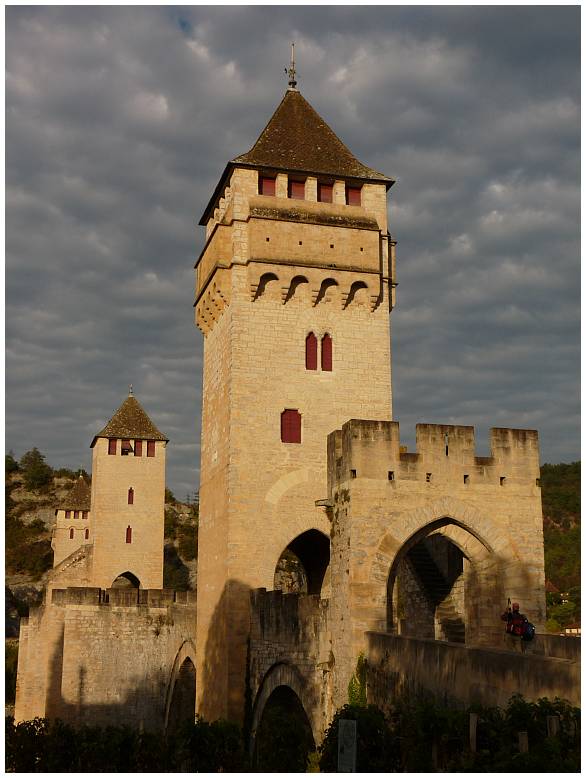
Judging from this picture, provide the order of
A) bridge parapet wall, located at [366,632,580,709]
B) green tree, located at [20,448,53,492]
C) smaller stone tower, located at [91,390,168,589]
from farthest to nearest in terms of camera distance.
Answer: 1. green tree, located at [20,448,53,492]
2. smaller stone tower, located at [91,390,168,589]
3. bridge parapet wall, located at [366,632,580,709]

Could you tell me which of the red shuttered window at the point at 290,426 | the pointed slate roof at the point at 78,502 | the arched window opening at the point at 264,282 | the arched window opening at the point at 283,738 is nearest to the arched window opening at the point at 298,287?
the arched window opening at the point at 264,282

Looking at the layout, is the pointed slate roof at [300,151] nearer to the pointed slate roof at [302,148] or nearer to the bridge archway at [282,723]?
the pointed slate roof at [302,148]

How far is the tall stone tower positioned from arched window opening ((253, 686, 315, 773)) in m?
1.31

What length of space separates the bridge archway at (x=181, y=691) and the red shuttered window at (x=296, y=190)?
45.7 ft

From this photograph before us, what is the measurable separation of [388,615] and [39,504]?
63131 millimetres

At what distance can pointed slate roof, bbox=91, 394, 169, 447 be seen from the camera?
45.5 meters

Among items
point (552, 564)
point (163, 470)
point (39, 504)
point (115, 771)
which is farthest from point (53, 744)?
point (39, 504)

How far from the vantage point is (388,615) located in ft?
54.4

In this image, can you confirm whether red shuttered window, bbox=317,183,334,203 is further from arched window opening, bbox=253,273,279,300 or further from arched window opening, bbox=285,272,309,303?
arched window opening, bbox=253,273,279,300

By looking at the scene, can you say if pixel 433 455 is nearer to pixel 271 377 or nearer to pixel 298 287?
pixel 271 377

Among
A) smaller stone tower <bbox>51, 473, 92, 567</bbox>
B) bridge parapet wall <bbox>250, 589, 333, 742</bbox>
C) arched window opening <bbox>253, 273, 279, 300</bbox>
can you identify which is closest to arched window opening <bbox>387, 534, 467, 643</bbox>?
bridge parapet wall <bbox>250, 589, 333, 742</bbox>

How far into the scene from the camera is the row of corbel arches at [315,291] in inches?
958

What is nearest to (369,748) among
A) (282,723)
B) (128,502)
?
(282,723)

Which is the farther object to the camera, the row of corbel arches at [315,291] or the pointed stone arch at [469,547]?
the row of corbel arches at [315,291]
